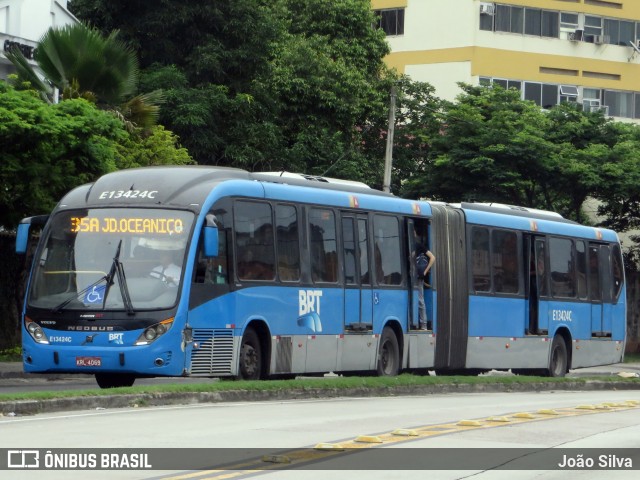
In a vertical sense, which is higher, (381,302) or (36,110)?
(36,110)

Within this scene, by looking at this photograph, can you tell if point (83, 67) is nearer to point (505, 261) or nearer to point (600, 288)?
point (505, 261)

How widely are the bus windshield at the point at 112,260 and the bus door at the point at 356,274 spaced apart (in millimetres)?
4303

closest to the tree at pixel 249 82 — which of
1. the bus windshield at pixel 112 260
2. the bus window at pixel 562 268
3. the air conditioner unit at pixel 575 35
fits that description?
the bus window at pixel 562 268

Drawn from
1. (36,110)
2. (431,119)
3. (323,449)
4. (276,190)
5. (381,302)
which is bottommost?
(323,449)

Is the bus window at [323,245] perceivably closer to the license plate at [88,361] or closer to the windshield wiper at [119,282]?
the windshield wiper at [119,282]

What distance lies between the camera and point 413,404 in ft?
61.8

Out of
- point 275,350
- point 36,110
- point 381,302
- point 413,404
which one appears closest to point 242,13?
point 36,110

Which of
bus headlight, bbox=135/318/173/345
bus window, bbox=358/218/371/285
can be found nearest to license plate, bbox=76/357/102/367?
bus headlight, bbox=135/318/173/345

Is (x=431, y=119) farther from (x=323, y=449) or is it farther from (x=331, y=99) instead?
(x=323, y=449)

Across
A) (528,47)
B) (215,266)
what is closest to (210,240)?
(215,266)

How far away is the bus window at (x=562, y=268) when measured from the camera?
29.9 meters

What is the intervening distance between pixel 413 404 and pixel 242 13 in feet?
82.4

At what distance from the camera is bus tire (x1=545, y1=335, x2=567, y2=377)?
29875 mm

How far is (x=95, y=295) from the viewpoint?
1952cm
